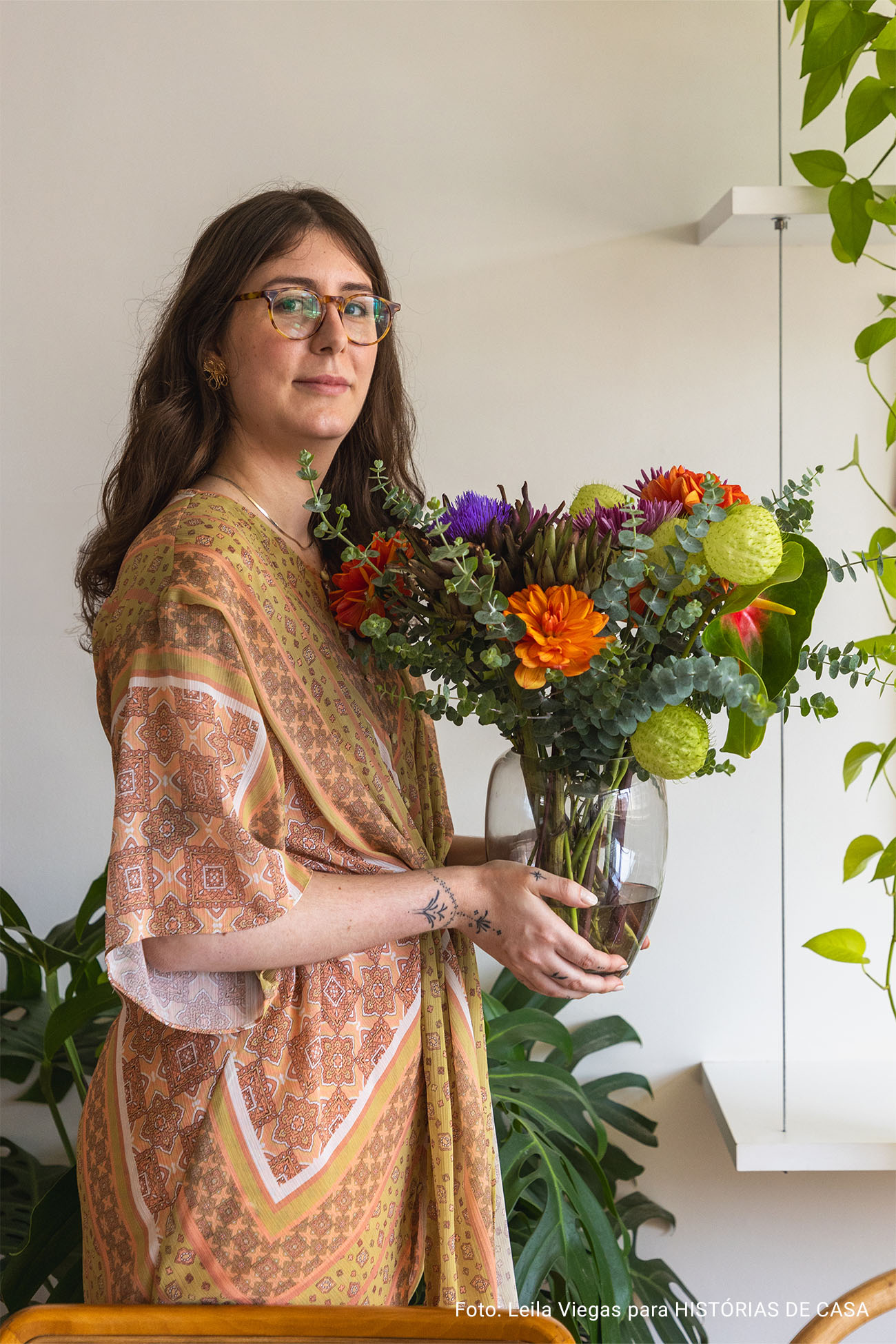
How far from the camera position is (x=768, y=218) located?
1.51 metres

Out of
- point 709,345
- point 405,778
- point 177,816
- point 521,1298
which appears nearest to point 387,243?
point 709,345

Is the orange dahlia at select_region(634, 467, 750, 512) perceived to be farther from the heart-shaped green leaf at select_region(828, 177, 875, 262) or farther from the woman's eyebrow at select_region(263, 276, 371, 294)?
the heart-shaped green leaf at select_region(828, 177, 875, 262)

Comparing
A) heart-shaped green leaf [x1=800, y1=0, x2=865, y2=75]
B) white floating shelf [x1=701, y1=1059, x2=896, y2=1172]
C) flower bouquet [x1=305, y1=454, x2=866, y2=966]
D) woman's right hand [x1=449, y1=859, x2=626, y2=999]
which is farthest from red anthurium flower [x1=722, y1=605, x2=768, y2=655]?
white floating shelf [x1=701, y1=1059, x2=896, y2=1172]

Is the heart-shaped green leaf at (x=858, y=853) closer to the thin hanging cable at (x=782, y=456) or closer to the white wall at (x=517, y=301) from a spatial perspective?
the thin hanging cable at (x=782, y=456)

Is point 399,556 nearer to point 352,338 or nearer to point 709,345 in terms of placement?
point 352,338

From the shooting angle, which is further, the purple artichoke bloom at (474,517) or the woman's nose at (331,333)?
the woman's nose at (331,333)

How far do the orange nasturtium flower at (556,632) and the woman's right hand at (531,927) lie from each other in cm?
21

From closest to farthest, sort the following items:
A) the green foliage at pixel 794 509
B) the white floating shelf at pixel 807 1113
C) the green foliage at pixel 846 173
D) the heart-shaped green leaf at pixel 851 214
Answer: the green foliage at pixel 794 509
the green foliage at pixel 846 173
the heart-shaped green leaf at pixel 851 214
the white floating shelf at pixel 807 1113

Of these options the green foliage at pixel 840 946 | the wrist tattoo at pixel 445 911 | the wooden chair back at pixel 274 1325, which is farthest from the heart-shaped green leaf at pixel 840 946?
the wooden chair back at pixel 274 1325

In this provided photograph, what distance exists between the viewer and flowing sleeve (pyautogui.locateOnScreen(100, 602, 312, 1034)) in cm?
85

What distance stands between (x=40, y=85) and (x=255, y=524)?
44.1 inches

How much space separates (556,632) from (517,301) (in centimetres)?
107

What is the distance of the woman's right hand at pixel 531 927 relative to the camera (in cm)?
93

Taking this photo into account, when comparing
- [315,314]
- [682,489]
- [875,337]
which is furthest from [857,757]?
[315,314]
